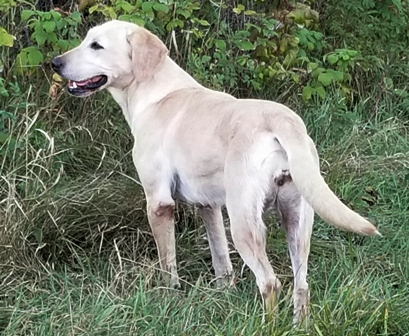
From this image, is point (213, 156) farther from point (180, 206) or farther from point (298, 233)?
point (180, 206)

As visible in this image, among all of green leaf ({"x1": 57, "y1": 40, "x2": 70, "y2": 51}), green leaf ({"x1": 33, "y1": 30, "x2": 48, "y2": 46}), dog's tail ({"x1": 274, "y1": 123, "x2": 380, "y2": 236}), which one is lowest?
green leaf ({"x1": 57, "y1": 40, "x2": 70, "y2": 51})

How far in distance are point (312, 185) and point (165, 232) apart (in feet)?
3.35

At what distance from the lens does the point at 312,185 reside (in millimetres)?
2994

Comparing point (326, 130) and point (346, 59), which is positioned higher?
point (346, 59)

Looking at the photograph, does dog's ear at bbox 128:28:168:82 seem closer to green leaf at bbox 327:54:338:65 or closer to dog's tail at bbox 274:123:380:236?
dog's tail at bbox 274:123:380:236

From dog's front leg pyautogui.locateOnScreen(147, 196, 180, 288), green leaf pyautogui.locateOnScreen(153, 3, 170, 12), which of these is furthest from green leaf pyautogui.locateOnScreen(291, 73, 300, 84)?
dog's front leg pyautogui.locateOnScreen(147, 196, 180, 288)

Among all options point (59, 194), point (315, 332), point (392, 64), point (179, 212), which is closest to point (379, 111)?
point (392, 64)

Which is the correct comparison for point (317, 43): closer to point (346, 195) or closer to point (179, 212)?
point (346, 195)

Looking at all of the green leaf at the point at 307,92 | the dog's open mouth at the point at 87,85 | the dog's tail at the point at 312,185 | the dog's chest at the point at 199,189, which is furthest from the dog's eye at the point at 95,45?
the green leaf at the point at 307,92

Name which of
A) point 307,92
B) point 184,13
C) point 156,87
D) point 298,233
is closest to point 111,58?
point 156,87

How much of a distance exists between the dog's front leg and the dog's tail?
31.7 inches

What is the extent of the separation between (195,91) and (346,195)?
4.21ft

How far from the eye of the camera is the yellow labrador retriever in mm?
3139

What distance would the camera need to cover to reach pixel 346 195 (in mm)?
4629
